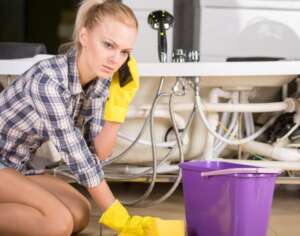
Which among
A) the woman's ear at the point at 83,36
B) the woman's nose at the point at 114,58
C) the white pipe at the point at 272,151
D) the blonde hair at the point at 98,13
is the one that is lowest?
the white pipe at the point at 272,151

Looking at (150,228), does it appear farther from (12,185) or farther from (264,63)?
(264,63)

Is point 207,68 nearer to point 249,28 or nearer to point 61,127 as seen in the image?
point 61,127

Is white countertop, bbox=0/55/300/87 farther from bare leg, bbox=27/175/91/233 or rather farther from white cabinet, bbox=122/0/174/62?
white cabinet, bbox=122/0/174/62

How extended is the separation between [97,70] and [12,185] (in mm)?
383

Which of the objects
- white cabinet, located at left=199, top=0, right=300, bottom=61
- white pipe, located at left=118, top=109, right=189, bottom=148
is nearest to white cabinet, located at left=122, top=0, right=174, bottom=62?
white cabinet, located at left=199, top=0, right=300, bottom=61

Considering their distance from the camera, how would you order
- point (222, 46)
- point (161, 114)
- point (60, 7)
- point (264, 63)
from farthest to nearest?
1. point (60, 7)
2. point (222, 46)
3. point (161, 114)
4. point (264, 63)

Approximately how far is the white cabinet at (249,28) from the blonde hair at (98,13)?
100 cm

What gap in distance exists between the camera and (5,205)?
1.34 meters

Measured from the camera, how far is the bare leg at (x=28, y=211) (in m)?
1.31

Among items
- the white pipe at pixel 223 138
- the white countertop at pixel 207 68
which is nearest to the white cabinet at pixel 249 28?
the white pipe at pixel 223 138

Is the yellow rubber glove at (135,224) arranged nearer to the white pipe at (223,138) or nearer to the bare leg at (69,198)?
the bare leg at (69,198)

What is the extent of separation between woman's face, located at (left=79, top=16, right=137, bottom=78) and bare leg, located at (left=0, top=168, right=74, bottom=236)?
362mm

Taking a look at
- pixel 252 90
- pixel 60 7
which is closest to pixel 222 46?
pixel 252 90

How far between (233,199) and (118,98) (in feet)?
1.52
